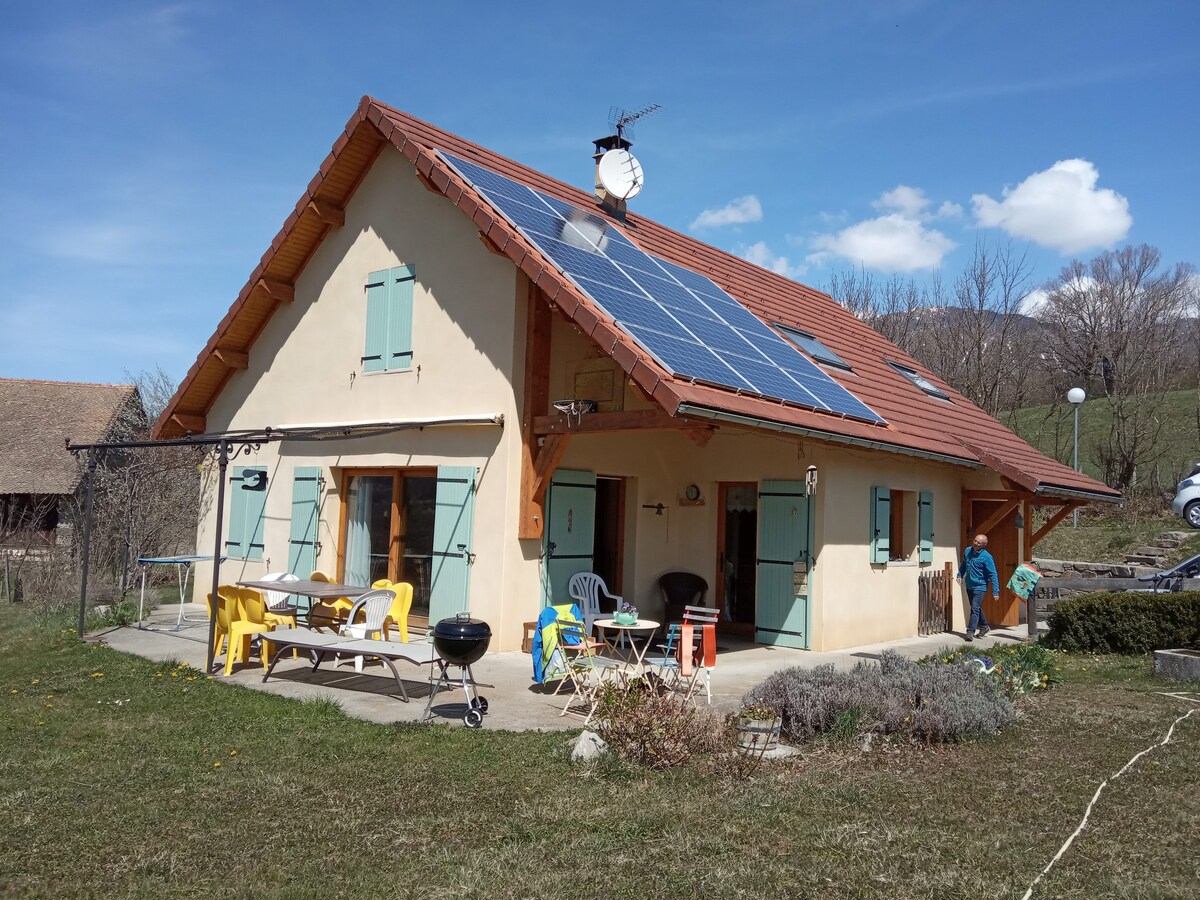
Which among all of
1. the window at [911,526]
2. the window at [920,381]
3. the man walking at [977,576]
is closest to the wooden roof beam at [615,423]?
the window at [911,526]

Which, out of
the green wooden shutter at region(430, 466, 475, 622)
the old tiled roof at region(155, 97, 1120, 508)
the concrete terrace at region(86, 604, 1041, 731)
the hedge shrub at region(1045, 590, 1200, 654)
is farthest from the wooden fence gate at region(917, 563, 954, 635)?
the green wooden shutter at region(430, 466, 475, 622)

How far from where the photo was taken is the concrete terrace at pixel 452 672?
24.3 feet

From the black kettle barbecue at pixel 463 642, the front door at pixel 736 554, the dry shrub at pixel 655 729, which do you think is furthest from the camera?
the front door at pixel 736 554

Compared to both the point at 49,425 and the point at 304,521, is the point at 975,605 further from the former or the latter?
the point at 49,425

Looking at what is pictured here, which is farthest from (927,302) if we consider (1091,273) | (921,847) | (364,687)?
(921,847)

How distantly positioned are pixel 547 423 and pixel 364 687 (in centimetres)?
329

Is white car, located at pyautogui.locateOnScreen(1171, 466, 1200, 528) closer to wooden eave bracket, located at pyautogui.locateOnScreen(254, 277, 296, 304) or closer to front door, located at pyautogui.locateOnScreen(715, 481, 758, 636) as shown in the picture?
front door, located at pyautogui.locateOnScreen(715, 481, 758, 636)

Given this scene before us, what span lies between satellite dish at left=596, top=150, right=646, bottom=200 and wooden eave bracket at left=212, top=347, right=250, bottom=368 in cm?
574

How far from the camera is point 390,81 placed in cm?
1285

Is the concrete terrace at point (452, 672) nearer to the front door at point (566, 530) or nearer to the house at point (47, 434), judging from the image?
the front door at point (566, 530)

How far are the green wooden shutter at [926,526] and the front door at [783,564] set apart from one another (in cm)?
272

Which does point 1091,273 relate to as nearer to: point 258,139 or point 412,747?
point 258,139

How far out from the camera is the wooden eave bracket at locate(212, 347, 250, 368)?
1377 cm

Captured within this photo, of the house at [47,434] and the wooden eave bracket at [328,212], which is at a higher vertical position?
the wooden eave bracket at [328,212]
